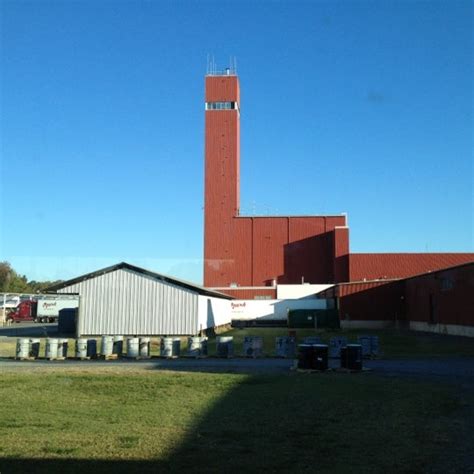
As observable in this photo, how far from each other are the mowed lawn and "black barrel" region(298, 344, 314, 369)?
2.22m

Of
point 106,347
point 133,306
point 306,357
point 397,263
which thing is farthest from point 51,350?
point 397,263

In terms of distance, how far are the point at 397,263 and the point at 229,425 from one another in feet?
197

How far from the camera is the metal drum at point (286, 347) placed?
77.0 feet

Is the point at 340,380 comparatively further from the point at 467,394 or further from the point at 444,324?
the point at 444,324

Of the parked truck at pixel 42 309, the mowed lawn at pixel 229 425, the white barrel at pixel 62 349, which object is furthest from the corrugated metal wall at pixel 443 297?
the parked truck at pixel 42 309

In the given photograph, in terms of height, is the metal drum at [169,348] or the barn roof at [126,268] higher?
the barn roof at [126,268]

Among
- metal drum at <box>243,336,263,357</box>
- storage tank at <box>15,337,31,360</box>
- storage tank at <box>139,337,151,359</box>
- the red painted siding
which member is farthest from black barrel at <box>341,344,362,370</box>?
the red painted siding

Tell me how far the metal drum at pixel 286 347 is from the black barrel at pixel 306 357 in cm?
467

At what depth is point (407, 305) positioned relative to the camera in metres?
54.8

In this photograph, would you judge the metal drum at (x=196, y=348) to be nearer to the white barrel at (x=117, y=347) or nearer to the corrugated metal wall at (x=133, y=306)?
the white barrel at (x=117, y=347)

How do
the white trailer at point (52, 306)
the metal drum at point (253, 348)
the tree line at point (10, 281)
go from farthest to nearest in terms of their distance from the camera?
1. the tree line at point (10, 281)
2. the white trailer at point (52, 306)
3. the metal drum at point (253, 348)

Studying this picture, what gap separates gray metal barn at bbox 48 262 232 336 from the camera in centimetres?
3575

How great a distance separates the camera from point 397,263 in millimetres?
67500

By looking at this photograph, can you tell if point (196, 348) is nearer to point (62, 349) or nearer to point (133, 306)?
point (62, 349)
